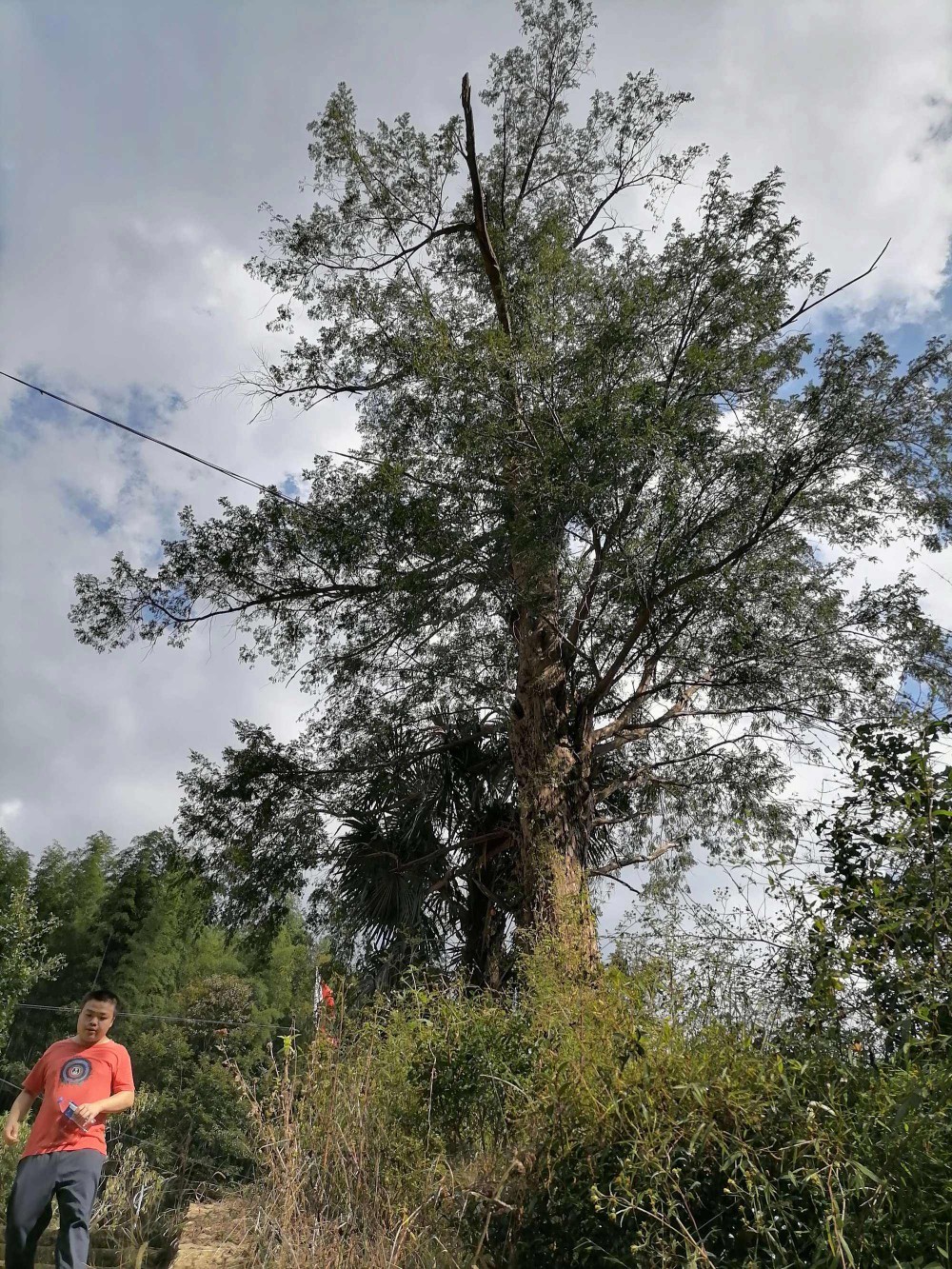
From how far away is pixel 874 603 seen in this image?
8.70 m

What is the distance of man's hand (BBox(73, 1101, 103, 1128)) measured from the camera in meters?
3.65

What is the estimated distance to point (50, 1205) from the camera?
3.62 metres

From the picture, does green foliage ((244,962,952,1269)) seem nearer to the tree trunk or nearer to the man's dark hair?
the man's dark hair

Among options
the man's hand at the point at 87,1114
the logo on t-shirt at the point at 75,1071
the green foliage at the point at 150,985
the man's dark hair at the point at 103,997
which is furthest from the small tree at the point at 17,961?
the man's hand at the point at 87,1114

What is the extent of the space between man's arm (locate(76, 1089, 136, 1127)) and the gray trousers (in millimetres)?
147

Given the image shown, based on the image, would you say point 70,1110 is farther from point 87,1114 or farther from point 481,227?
point 481,227

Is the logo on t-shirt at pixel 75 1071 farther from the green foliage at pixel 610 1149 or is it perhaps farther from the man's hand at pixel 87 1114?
the green foliage at pixel 610 1149

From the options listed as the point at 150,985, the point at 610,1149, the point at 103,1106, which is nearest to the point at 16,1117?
the point at 103,1106

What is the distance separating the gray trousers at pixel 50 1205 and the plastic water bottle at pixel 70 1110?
99 millimetres

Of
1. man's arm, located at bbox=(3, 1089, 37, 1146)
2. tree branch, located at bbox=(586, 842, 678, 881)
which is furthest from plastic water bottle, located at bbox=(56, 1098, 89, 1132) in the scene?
tree branch, located at bbox=(586, 842, 678, 881)

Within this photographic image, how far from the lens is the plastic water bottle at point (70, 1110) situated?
12.0 ft

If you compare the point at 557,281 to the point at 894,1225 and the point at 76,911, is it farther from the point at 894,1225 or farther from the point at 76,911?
the point at 76,911

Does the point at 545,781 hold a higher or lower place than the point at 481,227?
lower

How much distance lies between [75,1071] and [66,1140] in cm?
27
